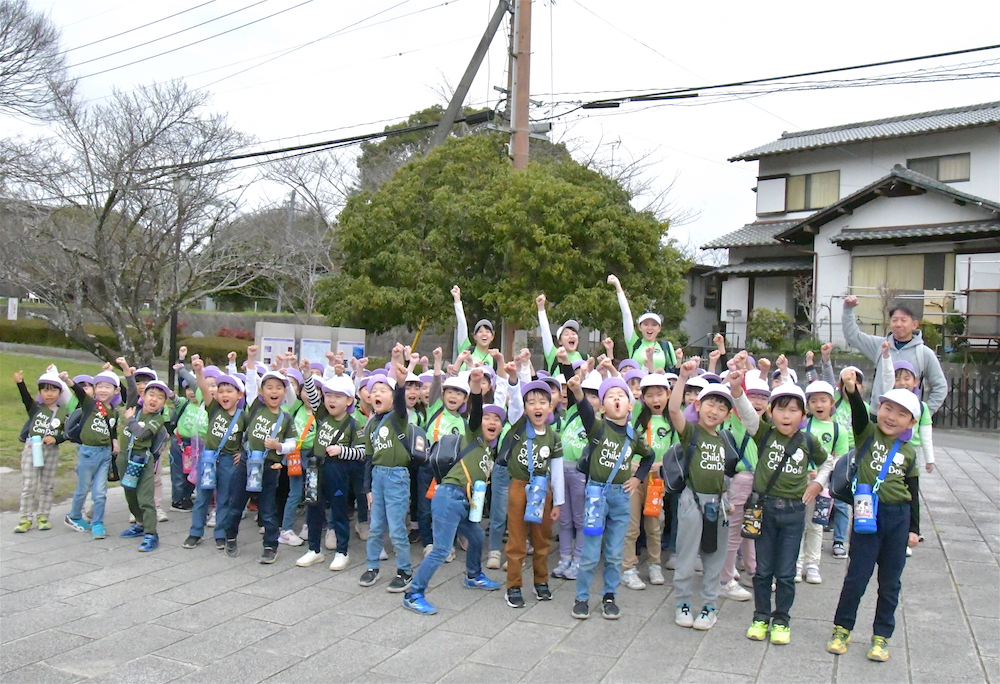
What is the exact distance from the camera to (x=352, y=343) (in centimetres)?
1272

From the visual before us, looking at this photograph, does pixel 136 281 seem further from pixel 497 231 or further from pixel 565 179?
pixel 565 179

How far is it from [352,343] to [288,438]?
5.87 m

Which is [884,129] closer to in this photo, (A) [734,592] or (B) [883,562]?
(A) [734,592]

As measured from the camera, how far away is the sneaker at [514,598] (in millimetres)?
Answer: 5703

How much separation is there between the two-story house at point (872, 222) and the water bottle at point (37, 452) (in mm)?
19315

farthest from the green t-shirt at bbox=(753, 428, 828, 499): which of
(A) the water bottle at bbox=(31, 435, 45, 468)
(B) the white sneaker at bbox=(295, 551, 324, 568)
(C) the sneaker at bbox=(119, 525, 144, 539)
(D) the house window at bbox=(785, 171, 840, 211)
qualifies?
(D) the house window at bbox=(785, 171, 840, 211)

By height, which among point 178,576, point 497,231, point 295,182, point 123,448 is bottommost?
point 178,576

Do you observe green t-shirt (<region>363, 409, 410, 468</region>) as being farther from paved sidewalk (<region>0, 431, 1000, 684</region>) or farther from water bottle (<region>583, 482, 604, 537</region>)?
water bottle (<region>583, 482, 604, 537</region>)

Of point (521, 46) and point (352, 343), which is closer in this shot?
point (352, 343)

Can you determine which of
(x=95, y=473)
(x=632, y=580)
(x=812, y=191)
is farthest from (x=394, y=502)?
(x=812, y=191)

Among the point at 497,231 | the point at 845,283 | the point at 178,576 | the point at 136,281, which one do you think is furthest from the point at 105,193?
the point at 845,283

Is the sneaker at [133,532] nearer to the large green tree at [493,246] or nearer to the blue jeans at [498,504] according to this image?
the blue jeans at [498,504]

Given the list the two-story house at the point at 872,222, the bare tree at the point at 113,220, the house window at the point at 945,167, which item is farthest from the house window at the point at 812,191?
the bare tree at the point at 113,220

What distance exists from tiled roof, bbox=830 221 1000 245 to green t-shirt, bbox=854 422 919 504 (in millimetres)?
18971
